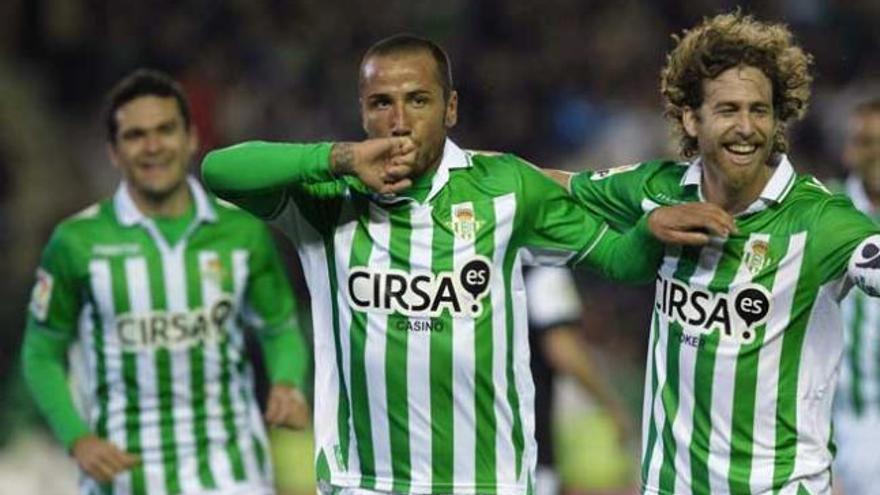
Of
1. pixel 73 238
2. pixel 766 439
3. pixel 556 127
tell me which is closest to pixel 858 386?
pixel 766 439

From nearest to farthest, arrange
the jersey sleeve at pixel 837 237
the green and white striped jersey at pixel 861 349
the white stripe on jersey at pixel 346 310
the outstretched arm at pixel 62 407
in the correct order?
the jersey sleeve at pixel 837 237 → the white stripe on jersey at pixel 346 310 → the outstretched arm at pixel 62 407 → the green and white striped jersey at pixel 861 349

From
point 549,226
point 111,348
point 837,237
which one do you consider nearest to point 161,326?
point 111,348

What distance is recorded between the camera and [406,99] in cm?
A: 573

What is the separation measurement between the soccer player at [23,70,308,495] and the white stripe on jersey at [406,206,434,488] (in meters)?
1.41

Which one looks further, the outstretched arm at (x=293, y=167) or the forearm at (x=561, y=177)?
the forearm at (x=561, y=177)

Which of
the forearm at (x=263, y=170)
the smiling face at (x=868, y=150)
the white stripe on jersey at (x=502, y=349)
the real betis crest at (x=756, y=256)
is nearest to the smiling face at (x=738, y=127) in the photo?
the real betis crest at (x=756, y=256)

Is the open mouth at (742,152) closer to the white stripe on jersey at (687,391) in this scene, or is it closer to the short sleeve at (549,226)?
the white stripe on jersey at (687,391)

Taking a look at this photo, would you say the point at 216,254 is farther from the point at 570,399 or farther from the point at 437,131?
the point at 570,399

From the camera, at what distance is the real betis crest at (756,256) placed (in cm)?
569

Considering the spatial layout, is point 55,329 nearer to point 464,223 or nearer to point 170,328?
point 170,328

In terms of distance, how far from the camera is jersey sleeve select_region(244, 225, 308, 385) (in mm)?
7402

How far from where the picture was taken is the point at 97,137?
13016 millimetres

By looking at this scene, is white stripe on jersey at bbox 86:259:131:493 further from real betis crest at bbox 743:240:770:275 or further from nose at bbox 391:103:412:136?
real betis crest at bbox 743:240:770:275

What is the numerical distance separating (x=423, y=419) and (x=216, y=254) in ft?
5.72
